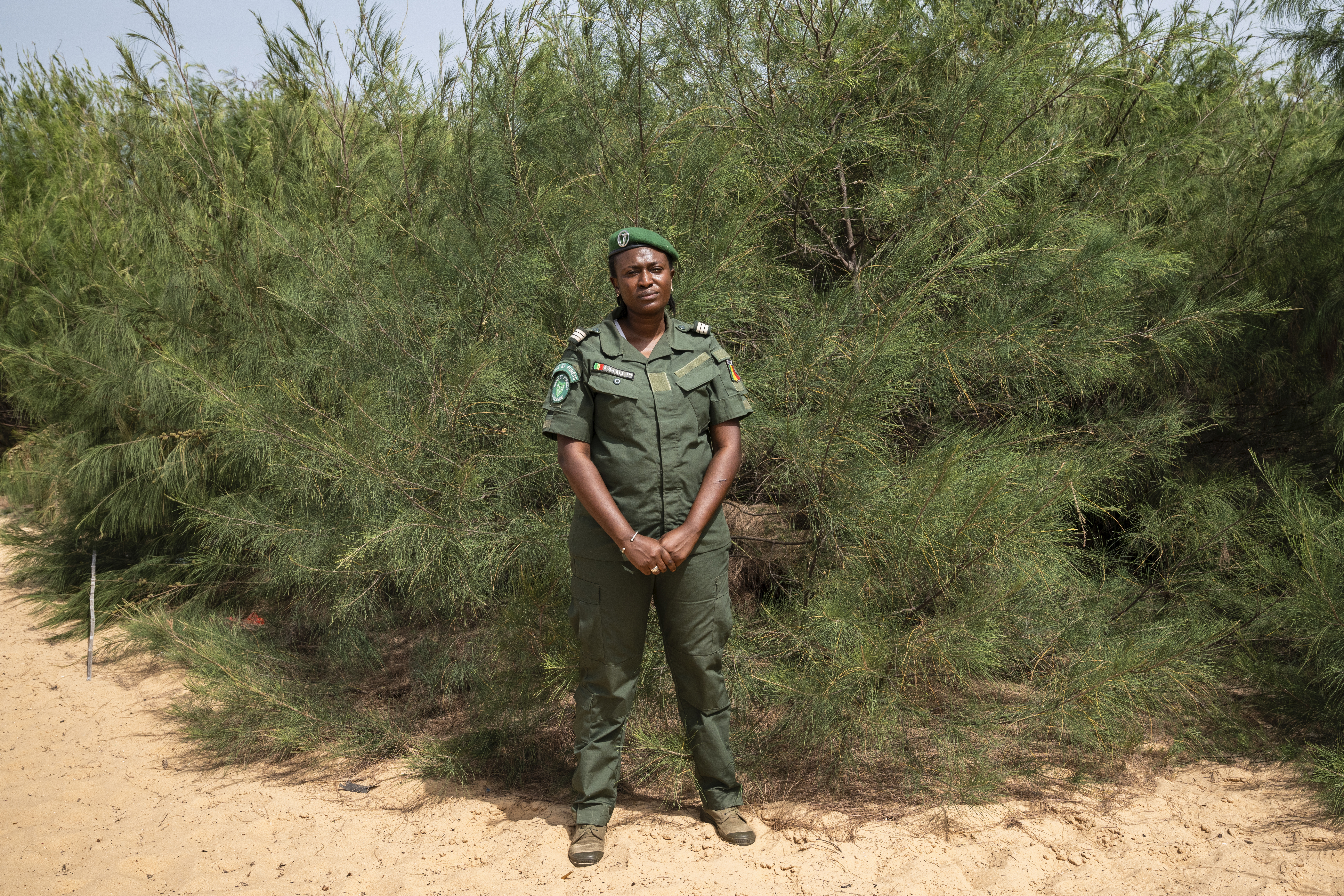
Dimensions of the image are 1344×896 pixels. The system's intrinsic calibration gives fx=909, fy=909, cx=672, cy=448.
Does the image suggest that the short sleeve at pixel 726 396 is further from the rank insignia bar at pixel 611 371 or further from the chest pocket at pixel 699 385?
the rank insignia bar at pixel 611 371

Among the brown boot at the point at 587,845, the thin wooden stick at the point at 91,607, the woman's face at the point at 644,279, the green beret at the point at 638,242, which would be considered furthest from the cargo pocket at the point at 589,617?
the thin wooden stick at the point at 91,607

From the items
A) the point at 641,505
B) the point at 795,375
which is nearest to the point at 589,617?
the point at 641,505

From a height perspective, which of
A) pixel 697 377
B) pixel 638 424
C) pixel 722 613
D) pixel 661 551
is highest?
pixel 697 377

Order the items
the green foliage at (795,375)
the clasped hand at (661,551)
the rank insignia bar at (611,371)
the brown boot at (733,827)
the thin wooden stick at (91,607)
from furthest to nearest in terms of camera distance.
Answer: the thin wooden stick at (91,607) → the green foliage at (795,375) → the brown boot at (733,827) → the rank insignia bar at (611,371) → the clasped hand at (661,551)

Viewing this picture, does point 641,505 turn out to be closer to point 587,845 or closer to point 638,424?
point 638,424

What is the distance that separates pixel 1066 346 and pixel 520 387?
190cm

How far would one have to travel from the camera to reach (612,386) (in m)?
2.21

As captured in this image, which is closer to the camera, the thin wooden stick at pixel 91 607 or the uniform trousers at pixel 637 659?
the uniform trousers at pixel 637 659

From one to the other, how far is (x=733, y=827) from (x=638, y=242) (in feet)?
5.02

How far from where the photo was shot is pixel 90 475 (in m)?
4.10

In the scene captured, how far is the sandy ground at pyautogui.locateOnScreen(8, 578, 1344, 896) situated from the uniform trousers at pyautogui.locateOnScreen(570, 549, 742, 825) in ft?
0.62

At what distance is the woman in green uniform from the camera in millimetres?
2209

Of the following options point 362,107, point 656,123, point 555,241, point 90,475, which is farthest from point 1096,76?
point 90,475

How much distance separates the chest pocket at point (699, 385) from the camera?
2248 mm
